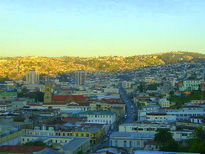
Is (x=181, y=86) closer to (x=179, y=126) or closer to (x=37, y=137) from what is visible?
(x=179, y=126)

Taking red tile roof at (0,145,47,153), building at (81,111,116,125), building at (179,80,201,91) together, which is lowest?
building at (81,111,116,125)

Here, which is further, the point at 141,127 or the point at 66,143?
the point at 141,127

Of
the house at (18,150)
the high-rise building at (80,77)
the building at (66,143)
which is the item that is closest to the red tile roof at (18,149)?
the house at (18,150)

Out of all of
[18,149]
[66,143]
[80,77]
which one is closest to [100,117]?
[66,143]

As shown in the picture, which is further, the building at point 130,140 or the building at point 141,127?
the building at point 141,127

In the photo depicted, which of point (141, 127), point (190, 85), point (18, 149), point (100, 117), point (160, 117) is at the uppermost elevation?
point (190, 85)

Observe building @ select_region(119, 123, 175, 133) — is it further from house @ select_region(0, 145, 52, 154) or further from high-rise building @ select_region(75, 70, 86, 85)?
high-rise building @ select_region(75, 70, 86, 85)

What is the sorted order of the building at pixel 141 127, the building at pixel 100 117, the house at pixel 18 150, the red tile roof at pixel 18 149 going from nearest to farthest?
the house at pixel 18 150
the red tile roof at pixel 18 149
the building at pixel 141 127
the building at pixel 100 117

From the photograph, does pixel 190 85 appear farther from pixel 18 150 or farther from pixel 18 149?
pixel 18 150

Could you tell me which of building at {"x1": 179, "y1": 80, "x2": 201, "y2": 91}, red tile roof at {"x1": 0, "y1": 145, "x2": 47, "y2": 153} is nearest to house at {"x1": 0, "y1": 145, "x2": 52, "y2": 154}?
red tile roof at {"x1": 0, "y1": 145, "x2": 47, "y2": 153}

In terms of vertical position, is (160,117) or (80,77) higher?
(80,77)

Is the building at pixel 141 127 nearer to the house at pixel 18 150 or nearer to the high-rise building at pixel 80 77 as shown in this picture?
the house at pixel 18 150
